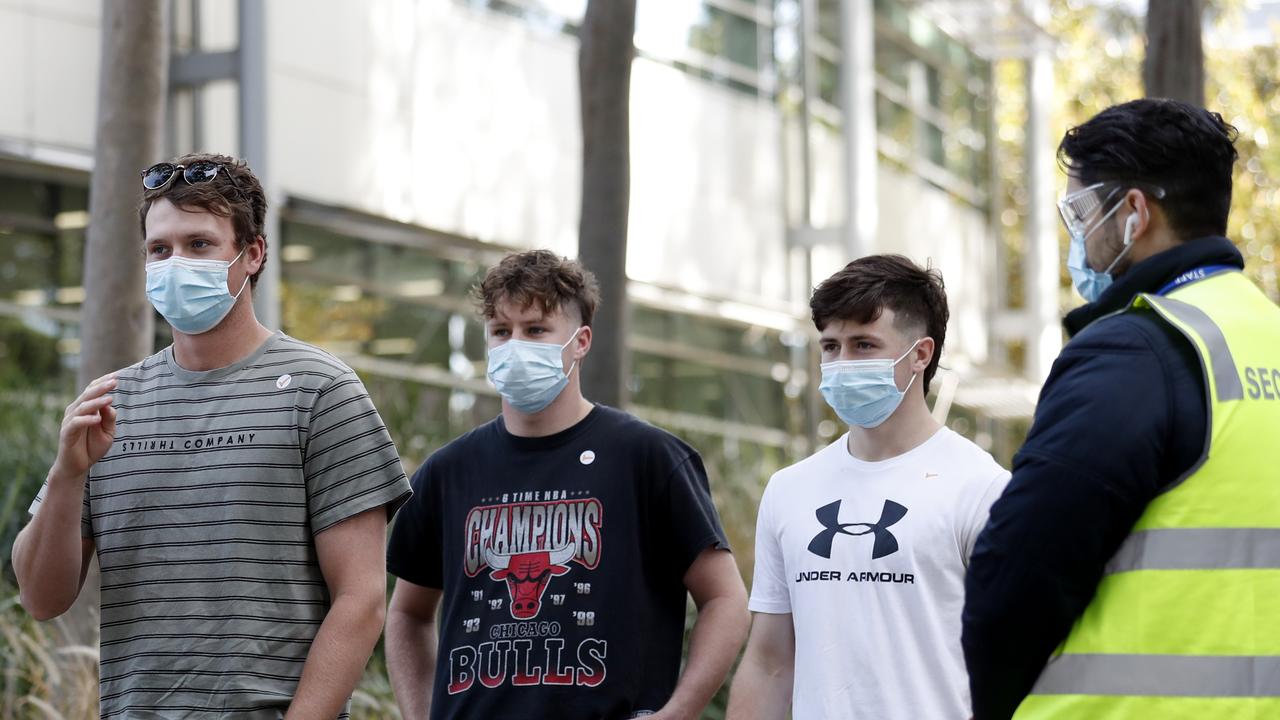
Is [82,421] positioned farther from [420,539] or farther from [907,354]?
A: [907,354]

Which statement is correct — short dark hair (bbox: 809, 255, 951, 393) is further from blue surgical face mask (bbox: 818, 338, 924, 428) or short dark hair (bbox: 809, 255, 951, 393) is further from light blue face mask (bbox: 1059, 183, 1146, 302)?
light blue face mask (bbox: 1059, 183, 1146, 302)

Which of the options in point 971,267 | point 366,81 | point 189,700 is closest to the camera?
point 189,700

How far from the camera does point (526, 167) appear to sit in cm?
1739

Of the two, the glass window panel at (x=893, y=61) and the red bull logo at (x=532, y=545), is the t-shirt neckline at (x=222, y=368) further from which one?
the glass window panel at (x=893, y=61)

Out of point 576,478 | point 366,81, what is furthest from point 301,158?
point 576,478

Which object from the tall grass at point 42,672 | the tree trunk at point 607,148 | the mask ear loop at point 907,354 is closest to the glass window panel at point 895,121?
the tree trunk at point 607,148

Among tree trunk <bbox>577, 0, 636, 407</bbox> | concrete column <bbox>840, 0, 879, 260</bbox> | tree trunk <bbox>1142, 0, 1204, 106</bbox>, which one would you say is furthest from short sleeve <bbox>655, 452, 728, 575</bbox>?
concrete column <bbox>840, 0, 879, 260</bbox>

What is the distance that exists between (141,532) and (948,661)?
1.96 metres

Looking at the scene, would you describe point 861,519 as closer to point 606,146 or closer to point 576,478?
point 576,478

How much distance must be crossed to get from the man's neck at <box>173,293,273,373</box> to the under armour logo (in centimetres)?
149

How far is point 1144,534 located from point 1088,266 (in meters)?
0.67

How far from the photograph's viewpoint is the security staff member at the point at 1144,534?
10.1 feet

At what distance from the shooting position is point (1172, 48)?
10.0 metres

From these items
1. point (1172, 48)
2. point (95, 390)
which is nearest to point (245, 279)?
point (95, 390)
